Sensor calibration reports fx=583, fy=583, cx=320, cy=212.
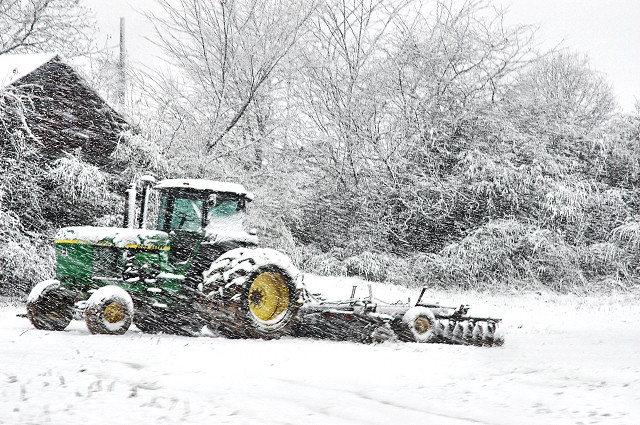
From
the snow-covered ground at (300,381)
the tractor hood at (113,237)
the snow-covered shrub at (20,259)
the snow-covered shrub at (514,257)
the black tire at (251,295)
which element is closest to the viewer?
the snow-covered ground at (300,381)

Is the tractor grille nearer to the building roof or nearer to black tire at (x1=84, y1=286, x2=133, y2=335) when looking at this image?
black tire at (x1=84, y1=286, x2=133, y2=335)

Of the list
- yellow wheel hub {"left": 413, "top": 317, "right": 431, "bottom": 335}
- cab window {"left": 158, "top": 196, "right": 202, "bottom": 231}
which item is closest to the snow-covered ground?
yellow wheel hub {"left": 413, "top": 317, "right": 431, "bottom": 335}

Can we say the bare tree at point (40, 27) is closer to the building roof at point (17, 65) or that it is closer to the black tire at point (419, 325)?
the building roof at point (17, 65)

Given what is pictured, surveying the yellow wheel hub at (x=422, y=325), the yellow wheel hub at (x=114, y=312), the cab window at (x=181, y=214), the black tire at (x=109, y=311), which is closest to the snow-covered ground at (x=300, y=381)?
the black tire at (x=109, y=311)

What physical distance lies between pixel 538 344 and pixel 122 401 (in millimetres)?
6299

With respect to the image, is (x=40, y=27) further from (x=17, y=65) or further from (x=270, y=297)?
(x=270, y=297)

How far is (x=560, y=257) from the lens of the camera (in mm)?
16406

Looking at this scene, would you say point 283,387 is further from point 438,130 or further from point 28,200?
point 438,130

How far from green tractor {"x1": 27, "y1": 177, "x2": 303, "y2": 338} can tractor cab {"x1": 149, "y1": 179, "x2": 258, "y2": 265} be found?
0.01 meters

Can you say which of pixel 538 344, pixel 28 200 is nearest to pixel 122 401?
pixel 538 344

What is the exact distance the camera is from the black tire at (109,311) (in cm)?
670

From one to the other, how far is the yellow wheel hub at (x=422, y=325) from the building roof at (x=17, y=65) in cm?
1058

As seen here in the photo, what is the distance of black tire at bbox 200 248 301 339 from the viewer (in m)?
7.04

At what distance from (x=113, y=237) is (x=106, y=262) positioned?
0.34 metres
